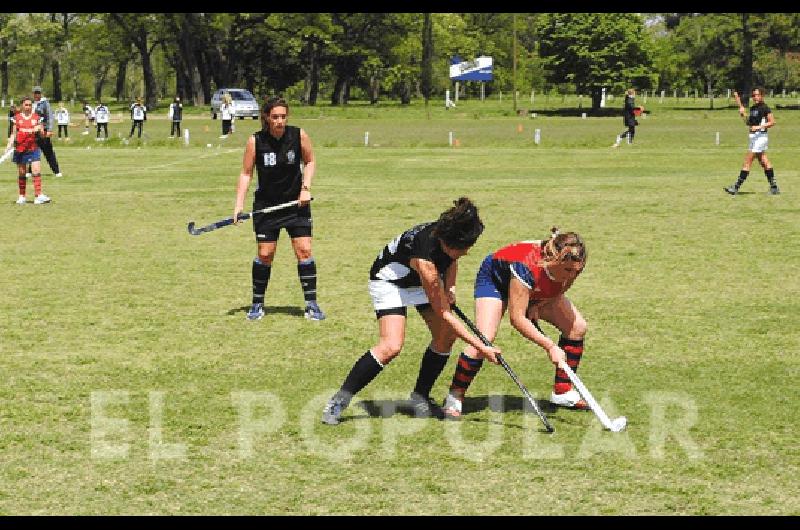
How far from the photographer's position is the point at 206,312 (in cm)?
1253

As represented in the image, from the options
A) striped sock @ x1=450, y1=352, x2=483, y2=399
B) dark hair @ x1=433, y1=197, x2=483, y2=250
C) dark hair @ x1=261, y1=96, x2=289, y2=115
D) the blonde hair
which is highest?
dark hair @ x1=261, y1=96, x2=289, y2=115

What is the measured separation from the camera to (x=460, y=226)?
734cm

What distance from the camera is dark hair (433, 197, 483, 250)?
734 cm

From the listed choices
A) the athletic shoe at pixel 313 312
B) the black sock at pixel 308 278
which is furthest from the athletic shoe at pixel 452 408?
the black sock at pixel 308 278

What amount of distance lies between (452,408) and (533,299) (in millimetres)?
908

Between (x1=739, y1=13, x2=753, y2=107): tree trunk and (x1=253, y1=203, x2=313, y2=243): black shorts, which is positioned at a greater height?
(x1=739, y1=13, x2=753, y2=107): tree trunk

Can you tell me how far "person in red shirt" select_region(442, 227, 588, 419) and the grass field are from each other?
28cm

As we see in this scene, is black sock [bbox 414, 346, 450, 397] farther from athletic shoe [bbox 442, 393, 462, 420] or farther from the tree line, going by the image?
the tree line

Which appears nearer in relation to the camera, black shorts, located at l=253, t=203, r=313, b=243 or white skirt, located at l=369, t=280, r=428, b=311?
white skirt, located at l=369, t=280, r=428, b=311

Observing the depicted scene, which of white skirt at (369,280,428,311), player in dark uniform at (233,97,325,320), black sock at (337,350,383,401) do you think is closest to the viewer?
white skirt at (369,280,428,311)

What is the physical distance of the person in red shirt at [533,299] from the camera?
7676mm

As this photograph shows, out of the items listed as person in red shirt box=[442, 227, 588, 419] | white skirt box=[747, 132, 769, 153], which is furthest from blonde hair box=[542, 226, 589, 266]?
white skirt box=[747, 132, 769, 153]

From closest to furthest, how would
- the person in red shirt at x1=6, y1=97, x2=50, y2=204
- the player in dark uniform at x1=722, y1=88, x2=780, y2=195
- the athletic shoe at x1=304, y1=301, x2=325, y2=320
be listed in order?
the athletic shoe at x1=304, y1=301, x2=325, y2=320, the person in red shirt at x1=6, y1=97, x2=50, y2=204, the player in dark uniform at x1=722, y1=88, x2=780, y2=195

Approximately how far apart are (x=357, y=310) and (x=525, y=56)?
Result: 401 feet
